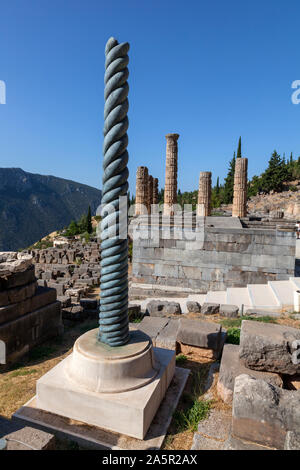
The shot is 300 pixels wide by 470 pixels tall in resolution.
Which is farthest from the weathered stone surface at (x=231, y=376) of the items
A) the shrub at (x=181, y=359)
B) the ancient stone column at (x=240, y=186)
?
the ancient stone column at (x=240, y=186)

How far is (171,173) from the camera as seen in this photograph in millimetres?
17016

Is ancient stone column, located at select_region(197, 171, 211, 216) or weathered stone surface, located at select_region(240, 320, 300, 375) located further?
ancient stone column, located at select_region(197, 171, 211, 216)

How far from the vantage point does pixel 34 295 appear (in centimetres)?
542

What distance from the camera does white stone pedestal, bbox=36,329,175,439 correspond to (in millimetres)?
2727

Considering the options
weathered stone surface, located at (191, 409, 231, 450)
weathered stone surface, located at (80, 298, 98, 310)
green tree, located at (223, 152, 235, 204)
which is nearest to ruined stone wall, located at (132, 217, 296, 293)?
weathered stone surface, located at (80, 298, 98, 310)

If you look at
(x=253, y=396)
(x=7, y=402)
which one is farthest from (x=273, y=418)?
(x=7, y=402)

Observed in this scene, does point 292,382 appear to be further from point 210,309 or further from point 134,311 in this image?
point 134,311

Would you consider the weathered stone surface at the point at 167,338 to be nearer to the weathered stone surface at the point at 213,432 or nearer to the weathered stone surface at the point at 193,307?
the weathered stone surface at the point at 213,432

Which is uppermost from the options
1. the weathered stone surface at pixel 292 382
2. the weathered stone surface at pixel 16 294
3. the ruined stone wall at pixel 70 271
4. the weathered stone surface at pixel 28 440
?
the weathered stone surface at pixel 16 294

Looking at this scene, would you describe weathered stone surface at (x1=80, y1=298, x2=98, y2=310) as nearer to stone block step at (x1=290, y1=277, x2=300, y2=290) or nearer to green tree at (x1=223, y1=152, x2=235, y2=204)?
stone block step at (x1=290, y1=277, x2=300, y2=290)

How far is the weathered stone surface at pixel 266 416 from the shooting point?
95.5 inches

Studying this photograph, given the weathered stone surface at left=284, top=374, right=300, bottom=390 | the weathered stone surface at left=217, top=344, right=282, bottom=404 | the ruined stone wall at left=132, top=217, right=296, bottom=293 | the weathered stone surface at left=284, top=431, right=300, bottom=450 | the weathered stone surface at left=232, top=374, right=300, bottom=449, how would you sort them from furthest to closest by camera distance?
1. the ruined stone wall at left=132, top=217, right=296, bottom=293
2. the weathered stone surface at left=284, top=374, right=300, bottom=390
3. the weathered stone surface at left=217, top=344, right=282, bottom=404
4. the weathered stone surface at left=232, top=374, right=300, bottom=449
5. the weathered stone surface at left=284, top=431, right=300, bottom=450

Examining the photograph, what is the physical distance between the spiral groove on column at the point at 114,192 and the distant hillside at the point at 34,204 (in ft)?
358

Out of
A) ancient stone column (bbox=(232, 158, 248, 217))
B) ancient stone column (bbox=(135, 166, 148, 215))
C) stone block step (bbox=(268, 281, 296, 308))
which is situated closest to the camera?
stone block step (bbox=(268, 281, 296, 308))
